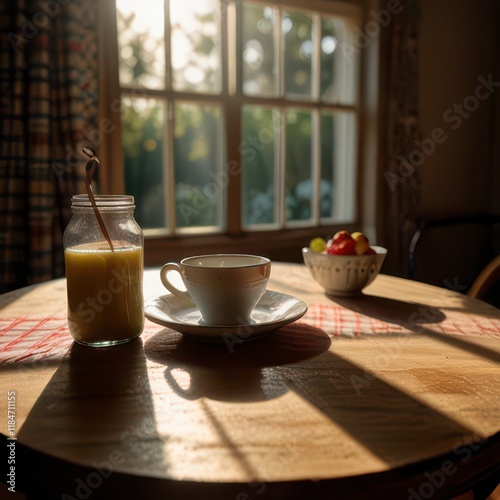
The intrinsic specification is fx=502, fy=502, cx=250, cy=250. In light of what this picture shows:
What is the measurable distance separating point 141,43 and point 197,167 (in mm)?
700

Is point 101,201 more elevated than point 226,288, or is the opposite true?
point 101,201

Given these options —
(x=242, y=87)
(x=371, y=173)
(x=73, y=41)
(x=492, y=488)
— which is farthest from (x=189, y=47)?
(x=492, y=488)

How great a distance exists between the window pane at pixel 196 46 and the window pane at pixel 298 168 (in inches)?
21.1

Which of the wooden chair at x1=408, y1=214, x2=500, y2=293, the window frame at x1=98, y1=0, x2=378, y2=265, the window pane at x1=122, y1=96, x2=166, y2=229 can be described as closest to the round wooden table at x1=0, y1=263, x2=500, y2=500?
the window frame at x1=98, y1=0, x2=378, y2=265

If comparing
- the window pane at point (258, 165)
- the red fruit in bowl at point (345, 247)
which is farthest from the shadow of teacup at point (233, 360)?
the window pane at point (258, 165)

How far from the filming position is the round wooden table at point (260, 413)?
1.36 ft

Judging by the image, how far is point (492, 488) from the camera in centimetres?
81

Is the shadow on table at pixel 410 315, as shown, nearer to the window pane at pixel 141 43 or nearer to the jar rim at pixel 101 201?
the jar rim at pixel 101 201

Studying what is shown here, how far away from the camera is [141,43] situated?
2498mm

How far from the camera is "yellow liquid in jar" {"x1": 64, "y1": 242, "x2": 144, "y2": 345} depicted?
0.72m

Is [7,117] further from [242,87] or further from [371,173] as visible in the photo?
[371,173]

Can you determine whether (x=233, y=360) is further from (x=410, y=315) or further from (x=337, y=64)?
(x=337, y=64)

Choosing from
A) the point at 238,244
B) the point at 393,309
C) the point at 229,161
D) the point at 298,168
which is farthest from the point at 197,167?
the point at 393,309

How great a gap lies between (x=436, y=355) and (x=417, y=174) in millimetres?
2717
